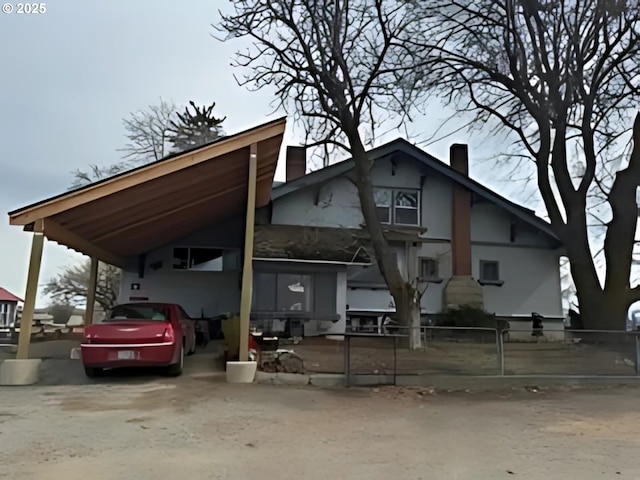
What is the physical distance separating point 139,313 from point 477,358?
6.44m

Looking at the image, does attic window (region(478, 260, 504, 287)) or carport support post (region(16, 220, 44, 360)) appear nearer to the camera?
carport support post (region(16, 220, 44, 360))

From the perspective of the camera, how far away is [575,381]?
36.1ft

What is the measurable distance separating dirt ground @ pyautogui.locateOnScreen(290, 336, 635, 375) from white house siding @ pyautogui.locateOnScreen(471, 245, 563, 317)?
10931mm

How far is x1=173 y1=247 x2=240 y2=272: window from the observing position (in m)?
19.3

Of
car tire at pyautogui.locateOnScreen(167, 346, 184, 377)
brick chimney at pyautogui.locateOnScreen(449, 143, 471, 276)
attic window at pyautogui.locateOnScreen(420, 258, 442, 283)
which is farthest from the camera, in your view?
brick chimney at pyautogui.locateOnScreen(449, 143, 471, 276)

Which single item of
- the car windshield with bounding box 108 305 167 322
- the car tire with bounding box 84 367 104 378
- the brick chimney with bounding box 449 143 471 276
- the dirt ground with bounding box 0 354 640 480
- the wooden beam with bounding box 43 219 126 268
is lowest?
the dirt ground with bounding box 0 354 640 480

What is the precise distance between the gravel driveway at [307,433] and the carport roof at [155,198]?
329 centimetres

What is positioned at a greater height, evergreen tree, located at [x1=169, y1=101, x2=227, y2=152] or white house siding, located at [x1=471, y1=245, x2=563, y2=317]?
evergreen tree, located at [x1=169, y1=101, x2=227, y2=152]

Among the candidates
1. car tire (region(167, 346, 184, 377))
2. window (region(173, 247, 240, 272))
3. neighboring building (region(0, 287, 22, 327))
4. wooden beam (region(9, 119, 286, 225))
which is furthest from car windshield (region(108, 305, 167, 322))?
neighboring building (region(0, 287, 22, 327))

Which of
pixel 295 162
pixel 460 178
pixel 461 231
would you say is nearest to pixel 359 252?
pixel 461 231

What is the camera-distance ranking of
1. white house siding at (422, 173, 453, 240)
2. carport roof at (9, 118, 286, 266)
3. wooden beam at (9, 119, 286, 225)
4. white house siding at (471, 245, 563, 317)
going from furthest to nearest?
white house siding at (471, 245, 563, 317), white house siding at (422, 173, 453, 240), carport roof at (9, 118, 286, 266), wooden beam at (9, 119, 286, 225)

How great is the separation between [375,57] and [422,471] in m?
13.5

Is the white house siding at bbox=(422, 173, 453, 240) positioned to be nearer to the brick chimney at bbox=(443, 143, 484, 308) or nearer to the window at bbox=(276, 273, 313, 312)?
the brick chimney at bbox=(443, 143, 484, 308)

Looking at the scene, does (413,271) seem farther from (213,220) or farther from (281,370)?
(281,370)
